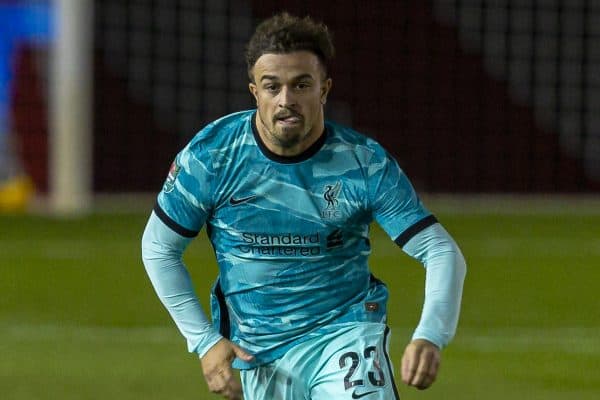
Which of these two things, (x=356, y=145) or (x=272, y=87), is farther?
(x=356, y=145)

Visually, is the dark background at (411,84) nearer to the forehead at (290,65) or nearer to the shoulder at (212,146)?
the shoulder at (212,146)

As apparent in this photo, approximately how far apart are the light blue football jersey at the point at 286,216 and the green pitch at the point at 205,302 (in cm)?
299

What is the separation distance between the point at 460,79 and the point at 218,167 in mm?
14118

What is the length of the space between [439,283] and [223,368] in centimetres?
70

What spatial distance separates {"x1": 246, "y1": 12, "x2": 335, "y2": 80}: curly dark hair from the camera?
4965 millimetres

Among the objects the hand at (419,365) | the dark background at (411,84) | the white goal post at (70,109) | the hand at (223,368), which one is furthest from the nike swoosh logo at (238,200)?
the dark background at (411,84)

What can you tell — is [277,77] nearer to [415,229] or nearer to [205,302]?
[415,229]

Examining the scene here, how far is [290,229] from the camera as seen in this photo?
5.14 m

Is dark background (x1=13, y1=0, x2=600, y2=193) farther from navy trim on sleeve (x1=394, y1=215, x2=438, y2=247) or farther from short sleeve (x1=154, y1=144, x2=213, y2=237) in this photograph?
navy trim on sleeve (x1=394, y1=215, x2=438, y2=247)

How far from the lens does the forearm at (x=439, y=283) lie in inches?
185

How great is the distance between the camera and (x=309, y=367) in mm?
5152

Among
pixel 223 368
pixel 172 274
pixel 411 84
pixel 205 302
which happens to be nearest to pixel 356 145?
pixel 172 274

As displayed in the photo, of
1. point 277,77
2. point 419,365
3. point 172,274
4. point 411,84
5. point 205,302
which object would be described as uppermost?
point 277,77

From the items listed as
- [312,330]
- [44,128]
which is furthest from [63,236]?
[312,330]
